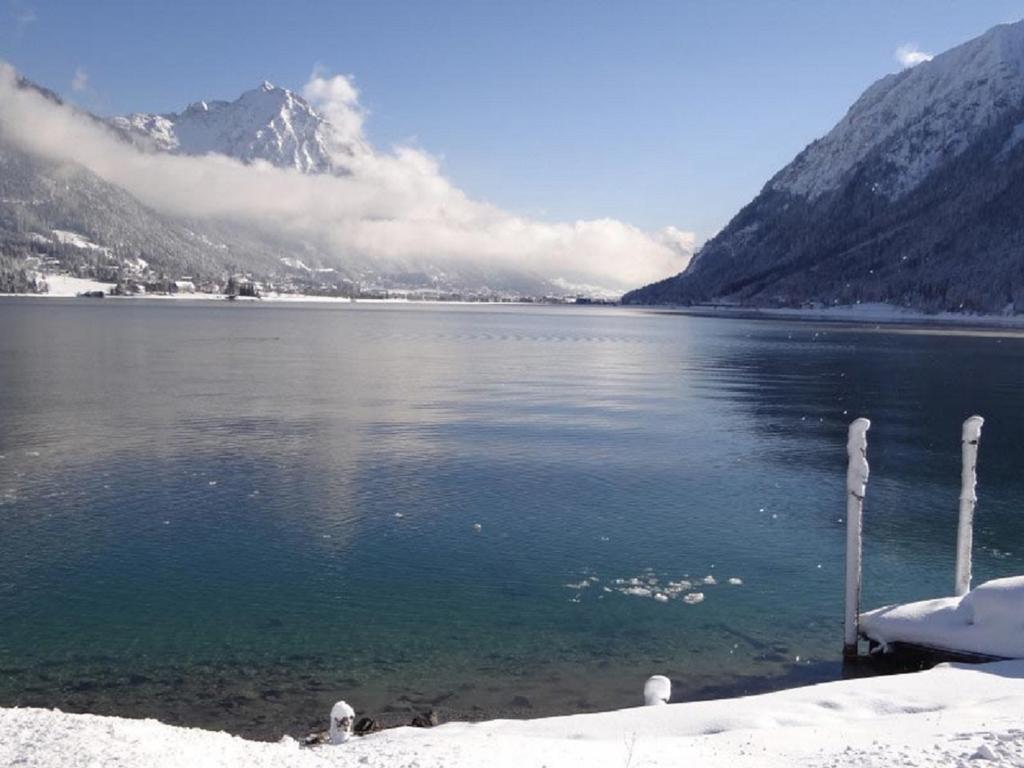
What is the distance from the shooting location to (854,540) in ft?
82.6

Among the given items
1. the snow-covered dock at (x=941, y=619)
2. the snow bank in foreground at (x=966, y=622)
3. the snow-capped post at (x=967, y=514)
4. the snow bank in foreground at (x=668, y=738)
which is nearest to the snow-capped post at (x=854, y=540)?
the snow-covered dock at (x=941, y=619)

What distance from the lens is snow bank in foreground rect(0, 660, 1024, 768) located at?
14.1 meters

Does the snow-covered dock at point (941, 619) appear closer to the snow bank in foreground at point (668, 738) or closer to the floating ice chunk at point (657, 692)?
the snow bank in foreground at point (668, 738)

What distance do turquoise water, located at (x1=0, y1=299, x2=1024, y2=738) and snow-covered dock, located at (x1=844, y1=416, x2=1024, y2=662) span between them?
1.35 meters

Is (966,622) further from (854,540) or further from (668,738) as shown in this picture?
(668,738)

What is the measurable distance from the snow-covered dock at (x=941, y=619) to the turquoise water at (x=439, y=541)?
1346 mm

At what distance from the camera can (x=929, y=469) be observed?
49.8 m

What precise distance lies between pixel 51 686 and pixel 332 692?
711cm

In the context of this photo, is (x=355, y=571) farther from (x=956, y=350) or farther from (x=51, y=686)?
(x=956, y=350)

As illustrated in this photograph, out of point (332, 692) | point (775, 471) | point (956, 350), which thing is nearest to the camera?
point (332, 692)

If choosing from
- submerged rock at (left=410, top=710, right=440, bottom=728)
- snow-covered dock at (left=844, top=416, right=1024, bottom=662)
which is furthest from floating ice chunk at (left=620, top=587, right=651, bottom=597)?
submerged rock at (left=410, top=710, right=440, bottom=728)

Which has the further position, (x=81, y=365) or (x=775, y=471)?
(x=81, y=365)

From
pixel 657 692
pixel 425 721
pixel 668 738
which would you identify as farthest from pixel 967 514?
pixel 425 721

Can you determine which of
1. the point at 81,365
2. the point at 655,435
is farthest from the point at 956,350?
the point at 81,365
